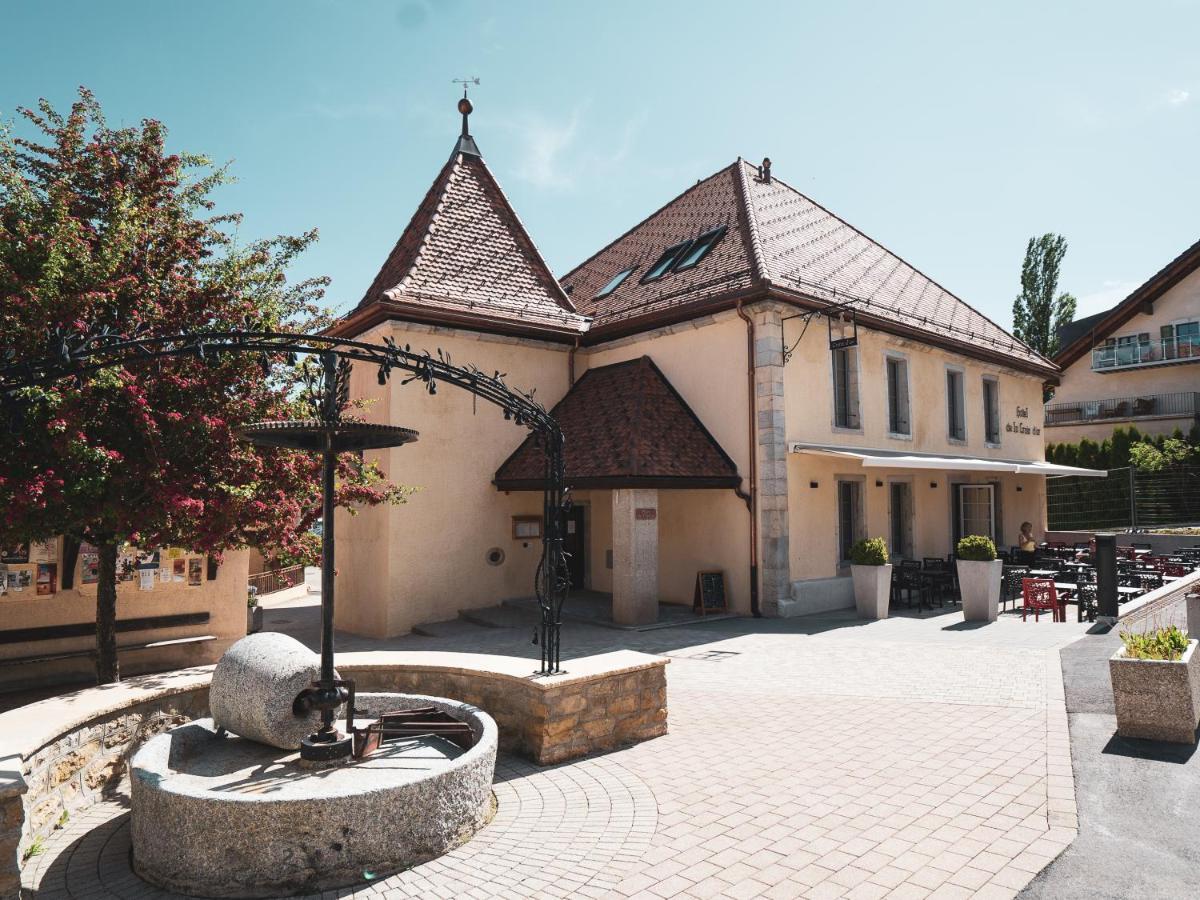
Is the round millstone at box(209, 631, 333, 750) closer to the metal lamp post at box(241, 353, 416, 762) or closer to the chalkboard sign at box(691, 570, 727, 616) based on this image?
the metal lamp post at box(241, 353, 416, 762)

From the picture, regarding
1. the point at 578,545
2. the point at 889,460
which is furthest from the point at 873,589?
the point at 578,545

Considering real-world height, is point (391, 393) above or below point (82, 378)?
above

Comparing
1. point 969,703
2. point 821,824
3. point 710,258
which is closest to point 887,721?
point 969,703

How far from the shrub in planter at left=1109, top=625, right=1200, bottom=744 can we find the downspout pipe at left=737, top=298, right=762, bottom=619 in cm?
752

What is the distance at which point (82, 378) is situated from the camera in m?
6.65

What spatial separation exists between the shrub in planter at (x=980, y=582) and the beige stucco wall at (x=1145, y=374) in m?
26.1

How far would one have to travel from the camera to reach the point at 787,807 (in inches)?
207

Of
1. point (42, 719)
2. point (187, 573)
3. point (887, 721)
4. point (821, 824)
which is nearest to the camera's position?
point (821, 824)

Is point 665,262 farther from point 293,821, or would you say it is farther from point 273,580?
point 293,821

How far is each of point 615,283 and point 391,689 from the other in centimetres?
1358

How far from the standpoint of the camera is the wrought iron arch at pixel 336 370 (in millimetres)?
5004

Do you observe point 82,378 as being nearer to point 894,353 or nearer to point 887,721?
point 887,721

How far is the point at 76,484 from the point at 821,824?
6.52 meters

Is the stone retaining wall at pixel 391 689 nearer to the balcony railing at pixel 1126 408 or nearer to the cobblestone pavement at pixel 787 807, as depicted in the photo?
the cobblestone pavement at pixel 787 807
